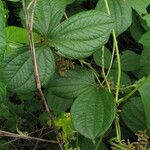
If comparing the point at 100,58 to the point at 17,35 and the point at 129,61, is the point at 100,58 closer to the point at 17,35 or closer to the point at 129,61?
the point at 129,61

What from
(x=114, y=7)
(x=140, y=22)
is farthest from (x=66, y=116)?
(x=140, y=22)

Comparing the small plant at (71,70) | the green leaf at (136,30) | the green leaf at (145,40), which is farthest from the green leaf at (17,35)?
the green leaf at (136,30)

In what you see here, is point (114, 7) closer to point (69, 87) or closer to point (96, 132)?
point (69, 87)

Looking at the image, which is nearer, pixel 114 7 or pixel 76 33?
pixel 76 33

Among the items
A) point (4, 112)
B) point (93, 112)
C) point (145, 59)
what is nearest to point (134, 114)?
point (145, 59)

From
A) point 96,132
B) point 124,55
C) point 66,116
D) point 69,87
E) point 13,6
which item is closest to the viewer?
point 96,132
